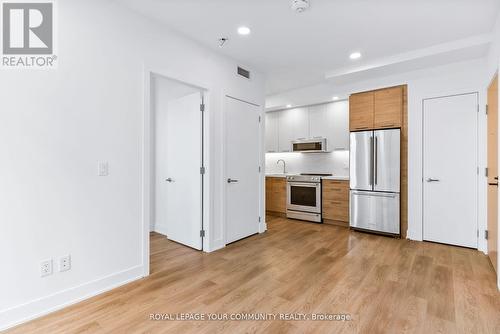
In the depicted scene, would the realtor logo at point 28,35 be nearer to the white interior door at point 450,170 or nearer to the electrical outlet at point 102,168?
the electrical outlet at point 102,168

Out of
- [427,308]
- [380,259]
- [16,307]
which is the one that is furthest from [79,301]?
[380,259]

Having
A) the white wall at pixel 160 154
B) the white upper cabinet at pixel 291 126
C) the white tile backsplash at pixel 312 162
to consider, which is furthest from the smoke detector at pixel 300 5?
the white tile backsplash at pixel 312 162

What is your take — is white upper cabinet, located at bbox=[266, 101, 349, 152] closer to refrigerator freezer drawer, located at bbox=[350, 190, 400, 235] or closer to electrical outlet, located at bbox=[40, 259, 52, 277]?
refrigerator freezer drawer, located at bbox=[350, 190, 400, 235]

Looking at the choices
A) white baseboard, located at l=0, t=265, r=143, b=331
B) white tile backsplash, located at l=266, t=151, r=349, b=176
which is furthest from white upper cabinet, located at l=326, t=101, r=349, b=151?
white baseboard, located at l=0, t=265, r=143, b=331

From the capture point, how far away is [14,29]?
1.95m

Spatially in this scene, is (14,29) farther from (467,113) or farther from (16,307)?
(467,113)

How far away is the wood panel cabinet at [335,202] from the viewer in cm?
479

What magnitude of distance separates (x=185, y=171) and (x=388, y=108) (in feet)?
11.4

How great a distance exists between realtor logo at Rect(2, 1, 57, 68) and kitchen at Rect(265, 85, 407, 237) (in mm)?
4300

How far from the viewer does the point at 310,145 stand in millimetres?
5504

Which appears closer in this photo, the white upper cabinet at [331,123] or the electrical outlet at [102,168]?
the electrical outlet at [102,168]

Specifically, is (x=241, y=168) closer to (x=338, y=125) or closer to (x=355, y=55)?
(x=355, y=55)

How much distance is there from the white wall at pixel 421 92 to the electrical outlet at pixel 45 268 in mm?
4660

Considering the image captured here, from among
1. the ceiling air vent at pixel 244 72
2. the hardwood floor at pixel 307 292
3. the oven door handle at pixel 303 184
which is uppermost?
the ceiling air vent at pixel 244 72
